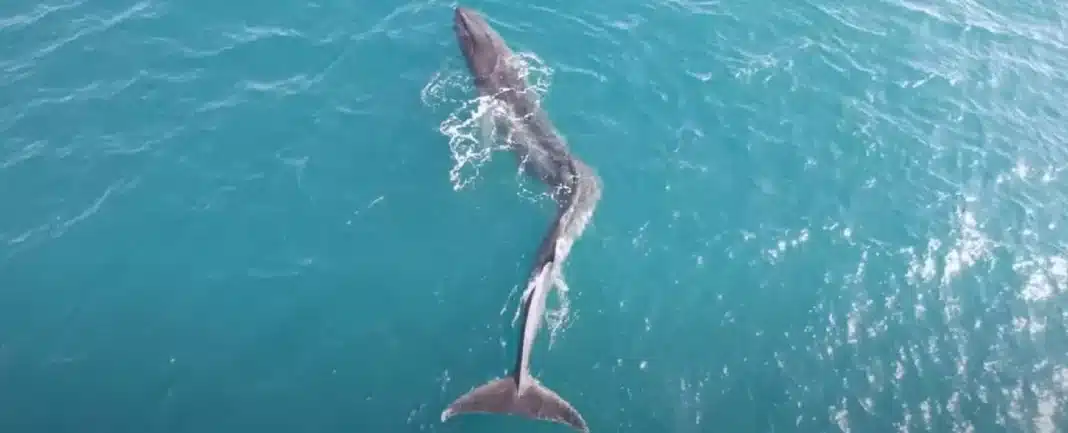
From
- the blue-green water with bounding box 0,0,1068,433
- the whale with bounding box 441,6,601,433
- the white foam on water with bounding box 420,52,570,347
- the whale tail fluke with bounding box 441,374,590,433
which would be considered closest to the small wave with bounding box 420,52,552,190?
the white foam on water with bounding box 420,52,570,347

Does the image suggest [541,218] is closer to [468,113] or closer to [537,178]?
[537,178]

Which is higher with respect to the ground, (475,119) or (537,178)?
(475,119)

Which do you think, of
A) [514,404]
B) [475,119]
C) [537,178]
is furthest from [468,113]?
[514,404]

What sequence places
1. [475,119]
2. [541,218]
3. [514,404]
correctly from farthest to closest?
1. [475,119]
2. [541,218]
3. [514,404]

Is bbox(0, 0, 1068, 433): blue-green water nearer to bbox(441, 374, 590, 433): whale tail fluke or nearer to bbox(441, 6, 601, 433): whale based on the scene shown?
bbox(441, 374, 590, 433): whale tail fluke

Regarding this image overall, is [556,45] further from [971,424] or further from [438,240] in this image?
[971,424]

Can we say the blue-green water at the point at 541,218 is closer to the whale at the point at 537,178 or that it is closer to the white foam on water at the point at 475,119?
the white foam on water at the point at 475,119
